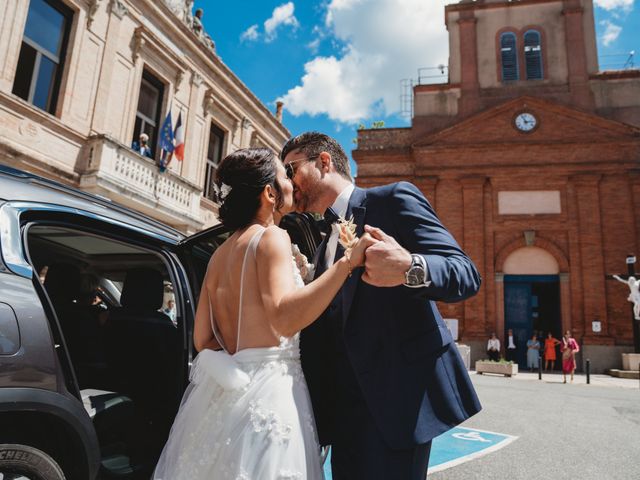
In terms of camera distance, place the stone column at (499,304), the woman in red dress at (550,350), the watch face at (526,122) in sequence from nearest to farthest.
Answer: the woman in red dress at (550,350)
the stone column at (499,304)
the watch face at (526,122)

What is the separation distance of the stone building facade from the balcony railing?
0.09 ft

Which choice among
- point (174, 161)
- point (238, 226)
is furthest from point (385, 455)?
point (174, 161)

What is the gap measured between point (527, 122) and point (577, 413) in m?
17.9

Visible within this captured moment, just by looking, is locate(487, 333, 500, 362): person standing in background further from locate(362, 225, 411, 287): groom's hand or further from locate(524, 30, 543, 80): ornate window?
locate(362, 225, 411, 287): groom's hand

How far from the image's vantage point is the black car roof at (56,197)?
6.50 feet

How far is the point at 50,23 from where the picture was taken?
1177cm

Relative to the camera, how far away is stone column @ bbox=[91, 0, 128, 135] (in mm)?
12789

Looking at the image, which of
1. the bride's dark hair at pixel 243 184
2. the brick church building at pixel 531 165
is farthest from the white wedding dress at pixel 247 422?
the brick church building at pixel 531 165

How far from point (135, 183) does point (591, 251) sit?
19.1 metres

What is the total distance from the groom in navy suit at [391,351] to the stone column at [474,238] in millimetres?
20238

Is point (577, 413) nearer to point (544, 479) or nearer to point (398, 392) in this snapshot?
point (544, 479)

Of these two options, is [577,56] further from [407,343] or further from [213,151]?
[407,343]

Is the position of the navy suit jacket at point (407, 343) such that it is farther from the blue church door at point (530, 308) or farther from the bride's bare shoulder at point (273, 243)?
the blue church door at point (530, 308)

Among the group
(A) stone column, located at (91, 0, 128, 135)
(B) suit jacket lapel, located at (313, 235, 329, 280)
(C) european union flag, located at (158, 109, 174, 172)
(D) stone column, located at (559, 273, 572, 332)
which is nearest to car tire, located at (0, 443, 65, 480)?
(B) suit jacket lapel, located at (313, 235, 329, 280)
